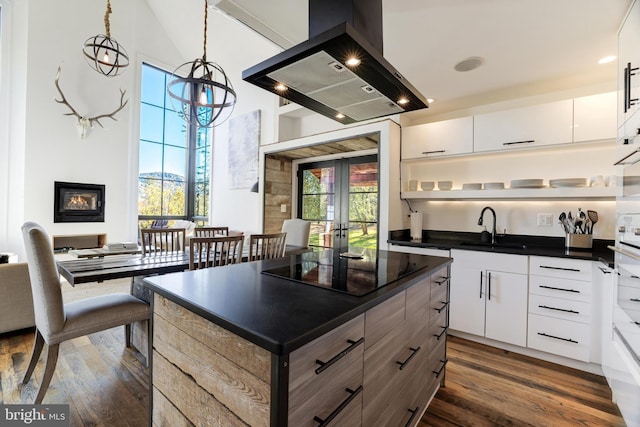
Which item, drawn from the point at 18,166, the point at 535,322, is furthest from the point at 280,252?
the point at 18,166

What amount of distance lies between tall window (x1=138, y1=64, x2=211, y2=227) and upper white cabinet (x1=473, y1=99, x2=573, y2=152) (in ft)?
17.5

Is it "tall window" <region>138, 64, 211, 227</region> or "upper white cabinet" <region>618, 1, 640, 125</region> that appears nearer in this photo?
"upper white cabinet" <region>618, 1, 640, 125</region>

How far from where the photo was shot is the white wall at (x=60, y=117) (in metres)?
4.55

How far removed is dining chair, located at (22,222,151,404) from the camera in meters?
1.62

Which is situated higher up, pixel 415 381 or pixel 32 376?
pixel 415 381

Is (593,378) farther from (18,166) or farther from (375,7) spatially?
(18,166)

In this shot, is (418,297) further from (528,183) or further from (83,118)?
(83,118)

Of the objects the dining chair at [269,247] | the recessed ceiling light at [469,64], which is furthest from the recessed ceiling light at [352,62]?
the recessed ceiling light at [469,64]

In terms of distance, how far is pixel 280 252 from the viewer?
9.38 feet

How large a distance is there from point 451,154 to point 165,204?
603 centimetres

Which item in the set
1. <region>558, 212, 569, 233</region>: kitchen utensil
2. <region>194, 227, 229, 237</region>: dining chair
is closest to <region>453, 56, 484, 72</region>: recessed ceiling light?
<region>558, 212, 569, 233</region>: kitchen utensil

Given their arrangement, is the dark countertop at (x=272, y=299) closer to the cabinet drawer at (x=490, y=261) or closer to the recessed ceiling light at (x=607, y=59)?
the cabinet drawer at (x=490, y=261)

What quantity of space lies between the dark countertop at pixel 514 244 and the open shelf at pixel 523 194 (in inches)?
17.8

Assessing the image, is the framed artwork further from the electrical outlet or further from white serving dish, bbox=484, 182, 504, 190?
the electrical outlet
